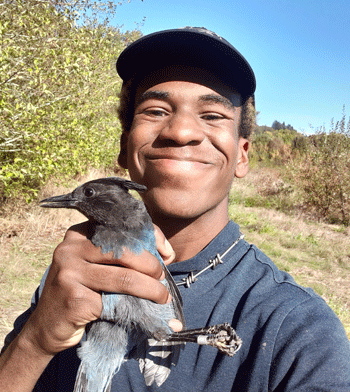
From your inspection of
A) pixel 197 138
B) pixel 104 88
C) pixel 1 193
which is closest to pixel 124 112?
pixel 197 138

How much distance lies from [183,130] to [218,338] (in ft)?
3.80

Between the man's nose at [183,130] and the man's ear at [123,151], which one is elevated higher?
the man's nose at [183,130]

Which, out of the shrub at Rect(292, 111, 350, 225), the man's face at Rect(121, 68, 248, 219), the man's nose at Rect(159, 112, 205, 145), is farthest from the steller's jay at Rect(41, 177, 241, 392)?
the shrub at Rect(292, 111, 350, 225)

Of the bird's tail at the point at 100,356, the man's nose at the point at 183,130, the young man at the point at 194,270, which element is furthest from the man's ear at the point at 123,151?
the bird's tail at the point at 100,356

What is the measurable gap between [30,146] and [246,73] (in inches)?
299

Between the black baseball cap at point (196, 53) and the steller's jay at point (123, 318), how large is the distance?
0.86m

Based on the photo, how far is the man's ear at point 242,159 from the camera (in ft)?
8.38

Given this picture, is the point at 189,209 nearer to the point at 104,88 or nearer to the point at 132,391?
the point at 132,391

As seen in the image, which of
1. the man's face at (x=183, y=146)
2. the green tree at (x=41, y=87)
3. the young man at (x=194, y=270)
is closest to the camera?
the young man at (x=194, y=270)

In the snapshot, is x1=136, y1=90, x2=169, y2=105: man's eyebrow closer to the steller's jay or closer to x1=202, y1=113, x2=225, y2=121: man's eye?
x1=202, y1=113, x2=225, y2=121: man's eye

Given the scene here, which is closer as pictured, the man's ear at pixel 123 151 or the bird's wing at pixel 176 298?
the bird's wing at pixel 176 298

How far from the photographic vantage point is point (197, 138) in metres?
2.11

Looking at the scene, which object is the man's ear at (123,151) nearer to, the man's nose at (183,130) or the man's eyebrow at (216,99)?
the man's nose at (183,130)

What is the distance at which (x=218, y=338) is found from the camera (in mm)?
1639
